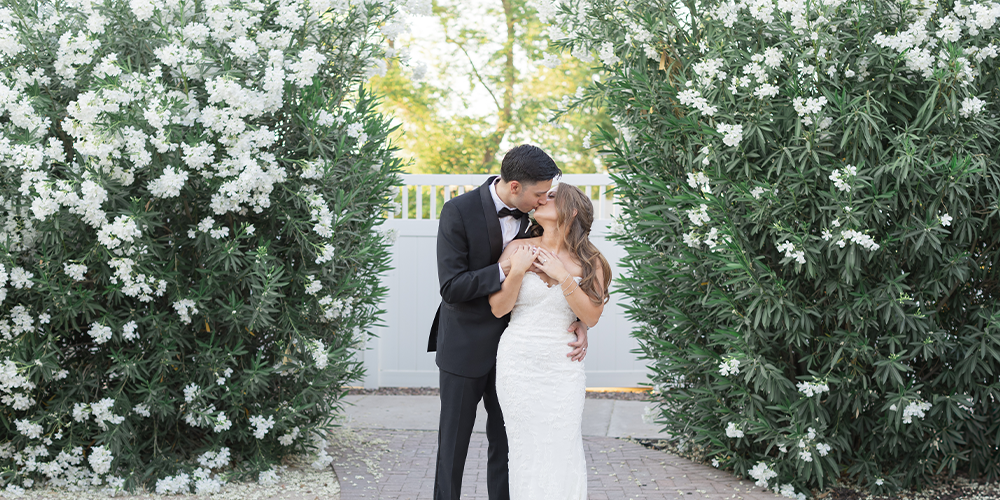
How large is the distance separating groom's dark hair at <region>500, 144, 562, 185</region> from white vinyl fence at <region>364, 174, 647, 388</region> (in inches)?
162

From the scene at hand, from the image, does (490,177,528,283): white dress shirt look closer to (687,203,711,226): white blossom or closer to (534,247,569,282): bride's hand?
(534,247,569,282): bride's hand

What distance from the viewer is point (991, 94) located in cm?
422

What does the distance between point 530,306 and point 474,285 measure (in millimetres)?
255

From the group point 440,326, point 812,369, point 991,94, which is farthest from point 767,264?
point 440,326

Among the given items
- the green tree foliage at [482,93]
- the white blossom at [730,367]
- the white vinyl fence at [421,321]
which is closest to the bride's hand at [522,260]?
the white blossom at [730,367]

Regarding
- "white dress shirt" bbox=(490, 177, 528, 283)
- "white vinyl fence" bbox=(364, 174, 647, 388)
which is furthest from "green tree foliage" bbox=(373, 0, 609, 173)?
"white dress shirt" bbox=(490, 177, 528, 283)

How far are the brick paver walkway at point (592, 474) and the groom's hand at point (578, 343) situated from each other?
1.41 m

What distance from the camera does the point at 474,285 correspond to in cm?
332

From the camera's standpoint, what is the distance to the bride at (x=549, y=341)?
3.27 metres

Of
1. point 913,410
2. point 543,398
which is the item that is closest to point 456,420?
point 543,398

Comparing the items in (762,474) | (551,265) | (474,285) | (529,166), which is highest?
(529,166)

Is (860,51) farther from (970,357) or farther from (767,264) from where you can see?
(970,357)

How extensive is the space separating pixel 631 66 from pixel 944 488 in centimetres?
304

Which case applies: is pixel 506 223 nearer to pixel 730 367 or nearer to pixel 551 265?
pixel 551 265
